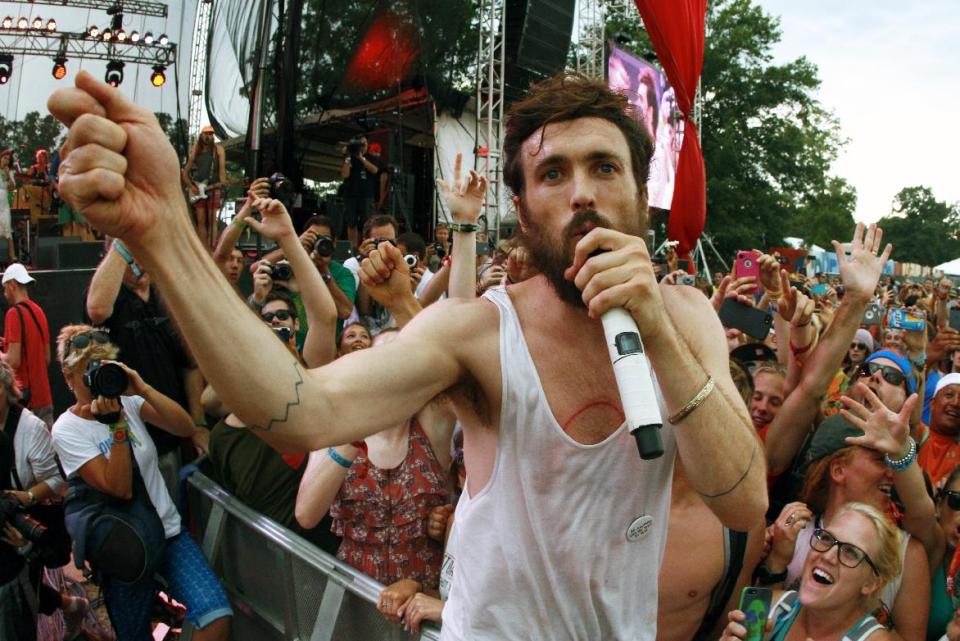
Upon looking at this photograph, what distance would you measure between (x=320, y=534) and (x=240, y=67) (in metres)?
10.2

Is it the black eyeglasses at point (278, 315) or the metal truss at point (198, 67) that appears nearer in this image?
the black eyeglasses at point (278, 315)

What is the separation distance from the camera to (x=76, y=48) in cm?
1745

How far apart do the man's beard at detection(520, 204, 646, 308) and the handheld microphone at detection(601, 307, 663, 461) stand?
19 cm

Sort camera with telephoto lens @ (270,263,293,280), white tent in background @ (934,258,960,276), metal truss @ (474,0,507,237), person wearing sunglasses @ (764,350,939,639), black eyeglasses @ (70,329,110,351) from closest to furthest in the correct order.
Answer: person wearing sunglasses @ (764,350,939,639) < black eyeglasses @ (70,329,110,351) < camera with telephoto lens @ (270,263,293,280) < metal truss @ (474,0,507,237) < white tent in background @ (934,258,960,276)

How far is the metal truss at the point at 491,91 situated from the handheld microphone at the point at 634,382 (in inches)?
486

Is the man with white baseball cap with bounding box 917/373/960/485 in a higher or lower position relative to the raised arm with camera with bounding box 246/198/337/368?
lower

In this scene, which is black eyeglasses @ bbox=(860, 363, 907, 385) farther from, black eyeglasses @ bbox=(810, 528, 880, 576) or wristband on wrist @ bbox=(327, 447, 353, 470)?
wristband on wrist @ bbox=(327, 447, 353, 470)

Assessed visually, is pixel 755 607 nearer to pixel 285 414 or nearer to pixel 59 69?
pixel 285 414

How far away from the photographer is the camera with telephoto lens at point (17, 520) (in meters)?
3.22

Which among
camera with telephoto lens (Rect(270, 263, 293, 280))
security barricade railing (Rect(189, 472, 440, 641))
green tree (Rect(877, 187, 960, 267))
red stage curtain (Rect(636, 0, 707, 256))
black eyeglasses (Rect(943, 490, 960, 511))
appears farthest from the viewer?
green tree (Rect(877, 187, 960, 267))

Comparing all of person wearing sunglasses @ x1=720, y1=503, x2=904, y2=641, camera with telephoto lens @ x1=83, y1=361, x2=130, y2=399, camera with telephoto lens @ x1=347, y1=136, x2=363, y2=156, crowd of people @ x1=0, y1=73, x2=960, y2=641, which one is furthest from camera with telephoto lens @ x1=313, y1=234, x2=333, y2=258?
camera with telephoto lens @ x1=347, y1=136, x2=363, y2=156

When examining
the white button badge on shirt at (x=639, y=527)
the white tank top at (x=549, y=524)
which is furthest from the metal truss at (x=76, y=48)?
the white button badge on shirt at (x=639, y=527)

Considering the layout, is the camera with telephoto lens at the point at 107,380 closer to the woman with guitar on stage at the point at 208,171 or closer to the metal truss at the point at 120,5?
the woman with guitar on stage at the point at 208,171

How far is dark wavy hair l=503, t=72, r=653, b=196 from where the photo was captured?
151 centimetres
